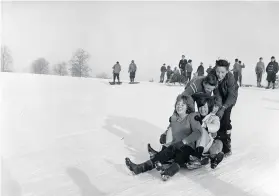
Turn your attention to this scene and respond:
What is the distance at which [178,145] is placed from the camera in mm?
3625

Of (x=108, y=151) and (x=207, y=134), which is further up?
(x=207, y=134)

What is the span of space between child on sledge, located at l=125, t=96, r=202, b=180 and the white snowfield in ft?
0.39

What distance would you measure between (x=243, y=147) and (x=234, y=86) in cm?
123

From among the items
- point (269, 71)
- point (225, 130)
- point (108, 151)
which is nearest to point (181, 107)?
point (225, 130)

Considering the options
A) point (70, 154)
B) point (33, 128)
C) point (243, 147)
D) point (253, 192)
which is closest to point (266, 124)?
point (243, 147)

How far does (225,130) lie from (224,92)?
1.66 feet

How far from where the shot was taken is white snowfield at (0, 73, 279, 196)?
3.40 meters

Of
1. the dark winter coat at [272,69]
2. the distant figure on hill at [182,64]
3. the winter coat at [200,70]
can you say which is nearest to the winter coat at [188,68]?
the distant figure on hill at [182,64]

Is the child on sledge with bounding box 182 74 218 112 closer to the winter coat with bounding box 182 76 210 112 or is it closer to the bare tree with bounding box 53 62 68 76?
the winter coat with bounding box 182 76 210 112

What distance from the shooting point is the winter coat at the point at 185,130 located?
360cm

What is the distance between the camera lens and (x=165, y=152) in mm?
3596

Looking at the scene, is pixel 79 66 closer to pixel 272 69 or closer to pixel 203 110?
pixel 272 69

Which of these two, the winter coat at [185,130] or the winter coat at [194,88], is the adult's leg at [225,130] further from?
the winter coat at [185,130]

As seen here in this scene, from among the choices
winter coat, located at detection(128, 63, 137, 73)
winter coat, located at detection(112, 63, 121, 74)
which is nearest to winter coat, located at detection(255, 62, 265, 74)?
winter coat, located at detection(128, 63, 137, 73)
